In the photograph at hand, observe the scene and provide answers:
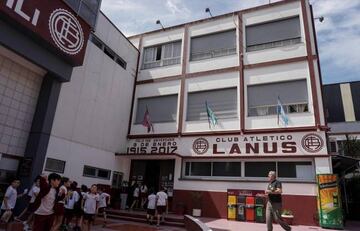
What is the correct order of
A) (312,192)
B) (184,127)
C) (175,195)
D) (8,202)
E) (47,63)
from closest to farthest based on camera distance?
(8,202) → (47,63) → (312,192) → (175,195) → (184,127)

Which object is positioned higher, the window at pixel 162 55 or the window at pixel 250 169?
the window at pixel 162 55

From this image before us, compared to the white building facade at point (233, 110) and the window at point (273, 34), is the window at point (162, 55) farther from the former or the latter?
the window at point (273, 34)

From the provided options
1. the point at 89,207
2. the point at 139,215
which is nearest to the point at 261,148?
the point at 139,215

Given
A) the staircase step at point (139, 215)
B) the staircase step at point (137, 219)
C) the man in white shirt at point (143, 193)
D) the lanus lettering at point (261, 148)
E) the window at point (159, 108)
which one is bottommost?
the staircase step at point (137, 219)

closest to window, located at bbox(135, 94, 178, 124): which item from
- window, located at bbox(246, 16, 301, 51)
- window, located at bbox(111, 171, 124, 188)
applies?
window, located at bbox(111, 171, 124, 188)

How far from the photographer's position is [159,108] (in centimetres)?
1769

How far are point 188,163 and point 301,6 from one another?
1050 centimetres

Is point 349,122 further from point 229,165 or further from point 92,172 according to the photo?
point 92,172

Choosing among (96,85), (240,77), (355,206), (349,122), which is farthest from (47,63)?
(349,122)

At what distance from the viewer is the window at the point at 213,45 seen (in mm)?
17031

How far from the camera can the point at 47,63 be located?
11.4 metres

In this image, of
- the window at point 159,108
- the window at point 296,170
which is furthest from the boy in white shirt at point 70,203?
the window at point 296,170

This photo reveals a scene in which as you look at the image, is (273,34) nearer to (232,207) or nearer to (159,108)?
(159,108)

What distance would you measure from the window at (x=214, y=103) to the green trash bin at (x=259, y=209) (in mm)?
4476
